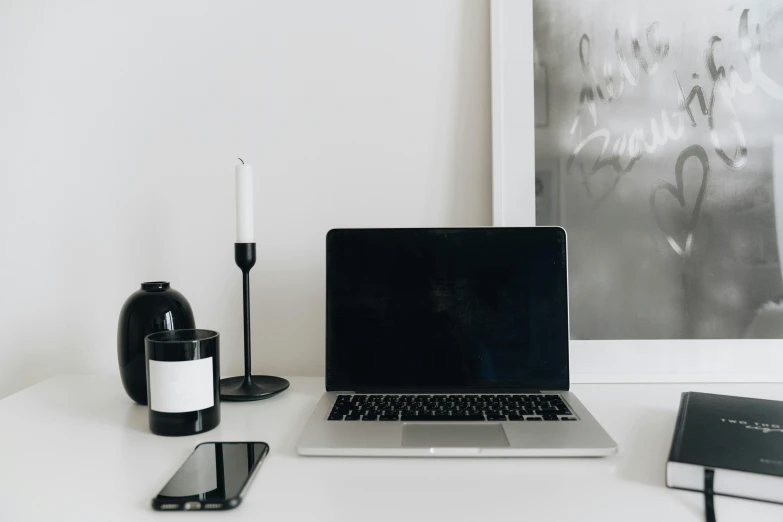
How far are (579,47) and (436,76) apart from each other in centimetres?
24

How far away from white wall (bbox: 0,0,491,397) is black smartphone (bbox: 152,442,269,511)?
0.38m

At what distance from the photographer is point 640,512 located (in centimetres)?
51

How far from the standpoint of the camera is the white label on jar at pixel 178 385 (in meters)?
0.70

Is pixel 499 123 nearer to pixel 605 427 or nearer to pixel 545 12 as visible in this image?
pixel 545 12

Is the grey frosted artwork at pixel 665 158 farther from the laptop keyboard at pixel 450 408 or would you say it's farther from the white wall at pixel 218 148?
the laptop keyboard at pixel 450 408

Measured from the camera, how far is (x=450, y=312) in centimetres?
85

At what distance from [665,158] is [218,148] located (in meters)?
0.75

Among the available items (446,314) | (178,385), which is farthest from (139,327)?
(446,314)

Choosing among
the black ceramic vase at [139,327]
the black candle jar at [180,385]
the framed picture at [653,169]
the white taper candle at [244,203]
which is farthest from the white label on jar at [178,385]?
the framed picture at [653,169]

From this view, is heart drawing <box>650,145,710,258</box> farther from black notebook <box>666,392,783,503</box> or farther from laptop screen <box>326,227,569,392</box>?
black notebook <box>666,392,783,503</box>

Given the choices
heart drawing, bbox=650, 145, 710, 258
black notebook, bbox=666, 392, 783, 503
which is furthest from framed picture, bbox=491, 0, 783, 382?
black notebook, bbox=666, 392, 783, 503

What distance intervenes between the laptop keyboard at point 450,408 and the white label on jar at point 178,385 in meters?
0.17

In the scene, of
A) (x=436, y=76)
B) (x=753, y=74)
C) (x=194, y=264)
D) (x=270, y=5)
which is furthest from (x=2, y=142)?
→ (x=753, y=74)

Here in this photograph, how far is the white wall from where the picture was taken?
38.5 inches
